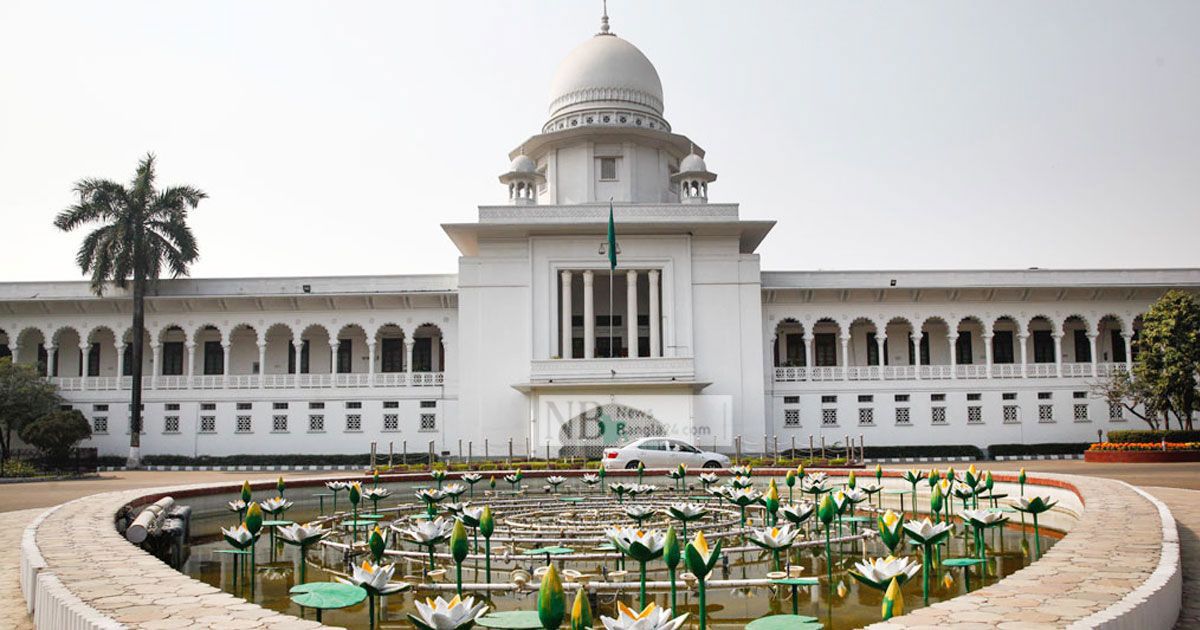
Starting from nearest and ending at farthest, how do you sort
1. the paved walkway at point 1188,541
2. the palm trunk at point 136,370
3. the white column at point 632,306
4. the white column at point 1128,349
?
the paved walkway at point 1188,541 → the white column at point 632,306 → the palm trunk at point 136,370 → the white column at point 1128,349

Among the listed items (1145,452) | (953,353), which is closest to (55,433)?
(953,353)

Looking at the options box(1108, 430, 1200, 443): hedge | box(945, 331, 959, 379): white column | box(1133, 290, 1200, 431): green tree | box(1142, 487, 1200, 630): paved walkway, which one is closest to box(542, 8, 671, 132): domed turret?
box(945, 331, 959, 379): white column

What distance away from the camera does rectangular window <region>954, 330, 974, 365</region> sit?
39000mm

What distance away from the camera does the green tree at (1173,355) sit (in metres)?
31.6

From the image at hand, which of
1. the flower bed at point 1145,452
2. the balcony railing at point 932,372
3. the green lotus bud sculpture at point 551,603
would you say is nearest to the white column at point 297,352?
the balcony railing at point 932,372

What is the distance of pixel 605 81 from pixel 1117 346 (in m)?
23.6

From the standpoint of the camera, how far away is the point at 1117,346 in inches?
1556

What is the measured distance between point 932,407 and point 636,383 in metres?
12.3

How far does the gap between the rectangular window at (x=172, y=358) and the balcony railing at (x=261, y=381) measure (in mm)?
1891

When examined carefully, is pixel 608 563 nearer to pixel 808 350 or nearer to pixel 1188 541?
pixel 1188 541

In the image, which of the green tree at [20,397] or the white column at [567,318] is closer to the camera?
the green tree at [20,397]

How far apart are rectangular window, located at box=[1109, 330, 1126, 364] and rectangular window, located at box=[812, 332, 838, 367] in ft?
37.3

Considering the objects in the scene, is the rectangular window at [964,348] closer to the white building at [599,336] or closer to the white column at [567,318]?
the white building at [599,336]

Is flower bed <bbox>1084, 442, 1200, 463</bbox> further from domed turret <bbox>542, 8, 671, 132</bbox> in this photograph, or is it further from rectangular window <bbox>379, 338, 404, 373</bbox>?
rectangular window <bbox>379, 338, 404, 373</bbox>
